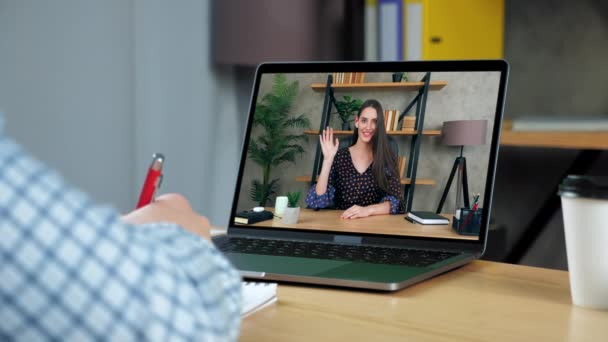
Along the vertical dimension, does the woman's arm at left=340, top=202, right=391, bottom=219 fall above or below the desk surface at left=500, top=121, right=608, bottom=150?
below

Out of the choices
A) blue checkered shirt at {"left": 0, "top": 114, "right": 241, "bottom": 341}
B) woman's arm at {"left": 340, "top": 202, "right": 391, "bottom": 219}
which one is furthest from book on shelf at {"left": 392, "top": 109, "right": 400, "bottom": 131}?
blue checkered shirt at {"left": 0, "top": 114, "right": 241, "bottom": 341}

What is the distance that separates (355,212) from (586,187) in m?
0.39

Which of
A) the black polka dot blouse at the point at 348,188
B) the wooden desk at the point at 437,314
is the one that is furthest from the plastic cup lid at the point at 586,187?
the black polka dot blouse at the point at 348,188

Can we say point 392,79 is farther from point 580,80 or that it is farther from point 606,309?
point 580,80

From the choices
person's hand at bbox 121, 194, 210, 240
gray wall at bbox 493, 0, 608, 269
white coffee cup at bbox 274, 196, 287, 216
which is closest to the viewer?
person's hand at bbox 121, 194, 210, 240

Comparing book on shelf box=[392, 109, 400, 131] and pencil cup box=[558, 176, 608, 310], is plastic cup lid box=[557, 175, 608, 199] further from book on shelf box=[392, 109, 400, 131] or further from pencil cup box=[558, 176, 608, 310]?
book on shelf box=[392, 109, 400, 131]

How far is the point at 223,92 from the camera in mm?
2324

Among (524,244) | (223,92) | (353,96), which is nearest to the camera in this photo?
(353,96)

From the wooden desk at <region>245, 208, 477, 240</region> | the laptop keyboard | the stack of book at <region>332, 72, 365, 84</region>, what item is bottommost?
the laptop keyboard

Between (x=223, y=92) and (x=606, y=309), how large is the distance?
5.86 ft

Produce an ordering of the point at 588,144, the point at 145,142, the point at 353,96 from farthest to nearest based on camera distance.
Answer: the point at 145,142 → the point at 588,144 → the point at 353,96

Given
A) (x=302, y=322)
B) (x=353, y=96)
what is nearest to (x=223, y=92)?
(x=353, y=96)

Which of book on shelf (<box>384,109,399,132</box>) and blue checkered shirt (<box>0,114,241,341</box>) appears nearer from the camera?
blue checkered shirt (<box>0,114,241,341</box>)

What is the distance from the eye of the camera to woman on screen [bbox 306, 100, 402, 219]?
3.16ft
